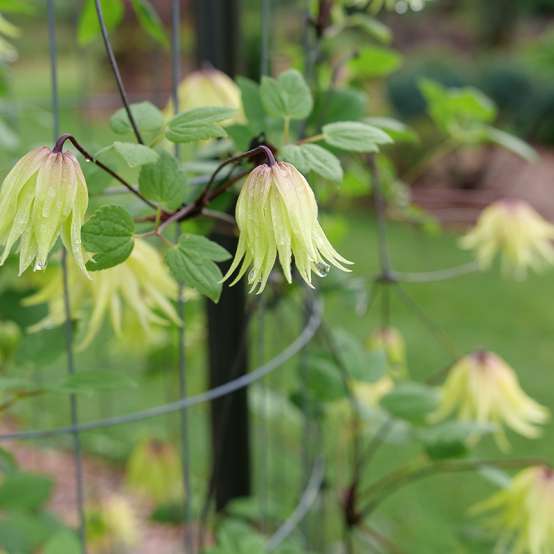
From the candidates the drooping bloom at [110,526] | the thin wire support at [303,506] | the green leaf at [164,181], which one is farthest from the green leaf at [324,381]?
the drooping bloom at [110,526]

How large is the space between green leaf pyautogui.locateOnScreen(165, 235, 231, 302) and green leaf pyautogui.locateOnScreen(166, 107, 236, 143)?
6 centimetres

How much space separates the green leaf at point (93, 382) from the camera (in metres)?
0.59

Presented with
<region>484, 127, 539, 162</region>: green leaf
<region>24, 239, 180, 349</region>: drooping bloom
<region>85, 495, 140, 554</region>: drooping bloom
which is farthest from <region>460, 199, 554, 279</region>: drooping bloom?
<region>85, 495, 140, 554</region>: drooping bloom

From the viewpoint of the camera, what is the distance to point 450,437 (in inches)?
32.6

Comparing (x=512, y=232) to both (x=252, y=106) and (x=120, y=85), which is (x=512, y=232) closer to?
(x=252, y=106)

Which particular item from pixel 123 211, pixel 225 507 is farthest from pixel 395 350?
pixel 123 211

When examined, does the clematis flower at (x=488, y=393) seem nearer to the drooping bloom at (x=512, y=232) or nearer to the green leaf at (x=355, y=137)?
the drooping bloom at (x=512, y=232)

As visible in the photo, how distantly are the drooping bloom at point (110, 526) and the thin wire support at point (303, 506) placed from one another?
0.39 metres

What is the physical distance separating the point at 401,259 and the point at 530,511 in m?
2.54

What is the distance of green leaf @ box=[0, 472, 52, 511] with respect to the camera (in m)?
0.84

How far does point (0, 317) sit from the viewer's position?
0.73 meters

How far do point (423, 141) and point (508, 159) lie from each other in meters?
0.73

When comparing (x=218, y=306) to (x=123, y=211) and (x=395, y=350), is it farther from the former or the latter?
(x=123, y=211)

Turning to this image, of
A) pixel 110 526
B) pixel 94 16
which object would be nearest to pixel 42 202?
pixel 94 16
